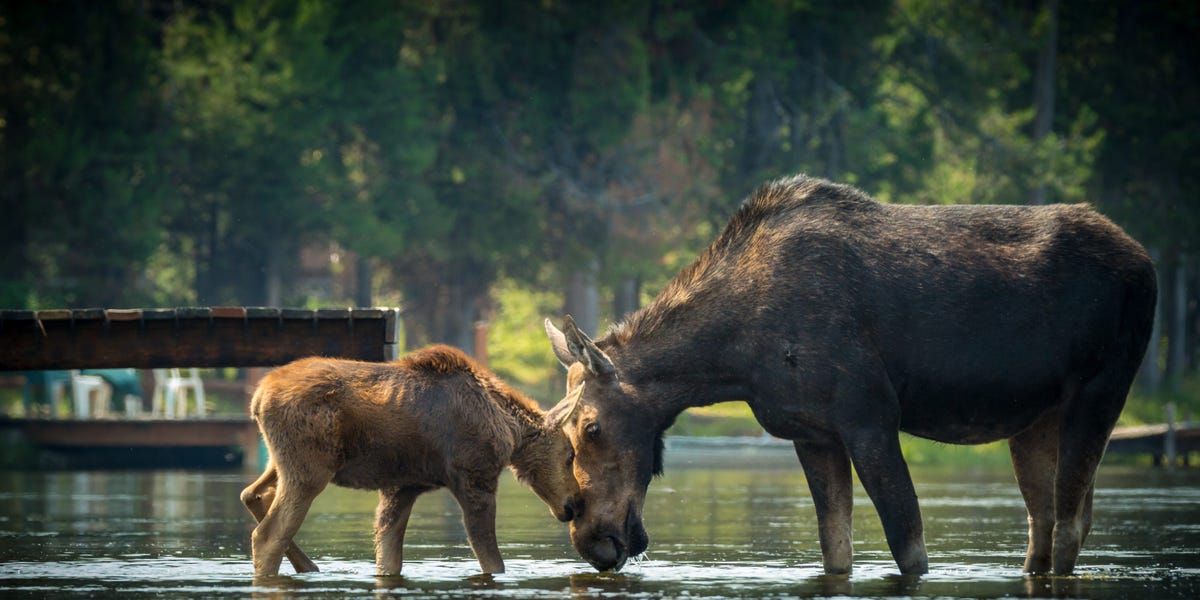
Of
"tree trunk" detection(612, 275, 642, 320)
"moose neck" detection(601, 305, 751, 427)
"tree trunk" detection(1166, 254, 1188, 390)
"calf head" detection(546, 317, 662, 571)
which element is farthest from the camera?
"tree trunk" detection(612, 275, 642, 320)

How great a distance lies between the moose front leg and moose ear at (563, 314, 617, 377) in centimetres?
165

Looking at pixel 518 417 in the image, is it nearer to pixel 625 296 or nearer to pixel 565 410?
pixel 565 410

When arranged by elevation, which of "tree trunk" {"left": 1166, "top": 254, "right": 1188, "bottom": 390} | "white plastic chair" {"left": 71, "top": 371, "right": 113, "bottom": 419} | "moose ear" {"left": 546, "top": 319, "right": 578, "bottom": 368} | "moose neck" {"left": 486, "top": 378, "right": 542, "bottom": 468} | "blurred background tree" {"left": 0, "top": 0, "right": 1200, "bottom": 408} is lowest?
"moose neck" {"left": 486, "top": 378, "right": 542, "bottom": 468}

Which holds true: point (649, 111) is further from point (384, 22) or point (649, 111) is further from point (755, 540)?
point (755, 540)

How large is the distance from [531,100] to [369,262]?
5.84 m

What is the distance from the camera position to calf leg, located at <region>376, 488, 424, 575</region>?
44.3 ft

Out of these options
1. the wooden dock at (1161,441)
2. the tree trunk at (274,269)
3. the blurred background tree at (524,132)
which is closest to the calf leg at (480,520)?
the wooden dock at (1161,441)

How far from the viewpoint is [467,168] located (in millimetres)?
49812

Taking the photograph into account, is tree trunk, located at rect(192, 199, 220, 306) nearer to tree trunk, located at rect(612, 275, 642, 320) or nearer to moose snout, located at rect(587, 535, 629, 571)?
tree trunk, located at rect(612, 275, 642, 320)

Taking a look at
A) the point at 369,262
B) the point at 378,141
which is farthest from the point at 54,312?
the point at 369,262

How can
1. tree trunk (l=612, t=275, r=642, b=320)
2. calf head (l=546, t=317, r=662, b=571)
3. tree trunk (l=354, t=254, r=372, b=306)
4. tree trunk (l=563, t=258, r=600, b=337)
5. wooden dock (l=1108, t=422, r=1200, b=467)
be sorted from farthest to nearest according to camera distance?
1. tree trunk (l=563, t=258, r=600, b=337)
2. tree trunk (l=612, t=275, r=642, b=320)
3. tree trunk (l=354, t=254, r=372, b=306)
4. wooden dock (l=1108, t=422, r=1200, b=467)
5. calf head (l=546, t=317, r=662, b=571)

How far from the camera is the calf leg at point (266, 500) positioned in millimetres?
13586

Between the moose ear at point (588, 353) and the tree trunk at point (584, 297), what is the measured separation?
36270mm

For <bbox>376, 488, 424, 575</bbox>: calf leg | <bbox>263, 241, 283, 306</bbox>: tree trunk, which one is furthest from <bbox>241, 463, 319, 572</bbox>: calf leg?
<bbox>263, 241, 283, 306</bbox>: tree trunk
